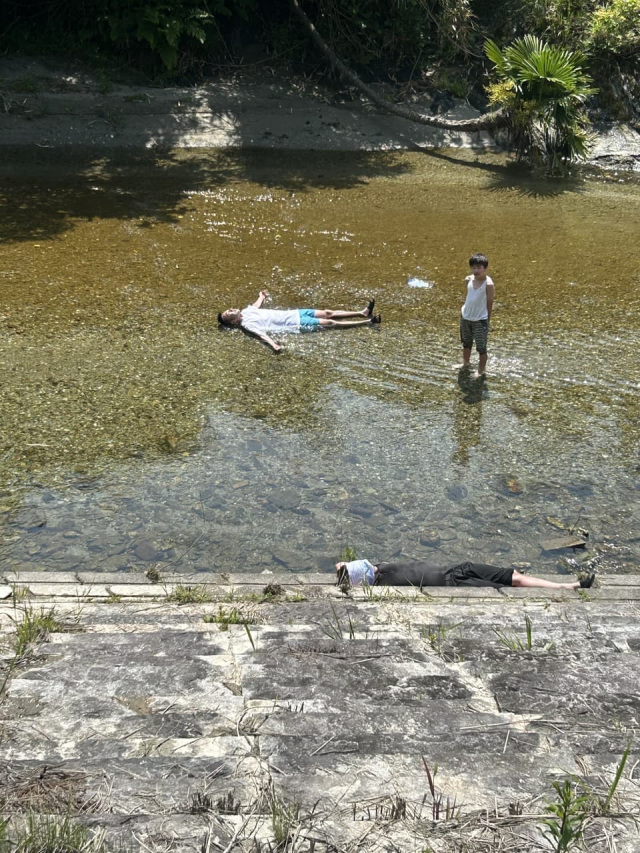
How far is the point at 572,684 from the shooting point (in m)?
4.05

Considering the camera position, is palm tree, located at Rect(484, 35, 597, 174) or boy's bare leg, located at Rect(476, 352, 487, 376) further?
palm tree, located at Rect(484, 35, 597, 174)

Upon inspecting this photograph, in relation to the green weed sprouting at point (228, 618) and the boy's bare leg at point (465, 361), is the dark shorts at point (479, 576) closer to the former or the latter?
the green weed sprouting at point (228, 618)

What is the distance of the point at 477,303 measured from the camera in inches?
354

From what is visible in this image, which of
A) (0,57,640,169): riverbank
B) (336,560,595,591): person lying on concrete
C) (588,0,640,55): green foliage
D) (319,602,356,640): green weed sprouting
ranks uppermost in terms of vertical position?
(588,0,640,55): green foliage

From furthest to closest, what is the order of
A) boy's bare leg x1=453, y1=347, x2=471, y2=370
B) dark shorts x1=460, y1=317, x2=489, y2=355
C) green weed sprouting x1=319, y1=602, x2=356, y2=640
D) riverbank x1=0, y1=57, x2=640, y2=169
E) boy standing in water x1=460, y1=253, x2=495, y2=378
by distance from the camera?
riverbank x1=0, y1=57, x2=640, y2=169
boy's bare leg x1=453, y1=347, x2=471, y2=370
dark shorts x1=460, y1=317, x2=489, y2=355
boy standing in water x1=460, y1=253, x2=495, y2=378
green weed sprouting x1=319, y1=602, x2=356, y2=640

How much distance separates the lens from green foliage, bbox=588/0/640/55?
1930 cm

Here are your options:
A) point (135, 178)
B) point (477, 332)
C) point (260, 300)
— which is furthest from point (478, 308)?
point (135, 178)

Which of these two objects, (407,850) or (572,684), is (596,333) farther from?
(407,850)

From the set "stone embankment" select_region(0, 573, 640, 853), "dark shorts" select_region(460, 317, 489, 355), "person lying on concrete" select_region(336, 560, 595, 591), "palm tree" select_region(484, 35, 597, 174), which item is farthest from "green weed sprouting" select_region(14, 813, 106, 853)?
"palm tree" select_region(484, 35, 597, 174)

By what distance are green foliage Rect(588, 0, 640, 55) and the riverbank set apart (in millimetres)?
2312

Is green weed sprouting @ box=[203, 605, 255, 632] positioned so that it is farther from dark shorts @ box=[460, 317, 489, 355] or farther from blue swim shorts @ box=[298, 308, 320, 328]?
blue swim shorts @ box=[298, 308, 320, 328]

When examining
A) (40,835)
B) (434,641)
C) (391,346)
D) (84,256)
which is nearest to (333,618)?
(434,641)

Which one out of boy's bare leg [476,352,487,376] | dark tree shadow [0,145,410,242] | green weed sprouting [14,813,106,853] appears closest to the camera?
green weed sprouting [14,813,106,853]

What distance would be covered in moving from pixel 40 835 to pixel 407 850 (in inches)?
54.1
